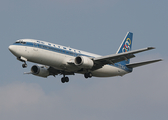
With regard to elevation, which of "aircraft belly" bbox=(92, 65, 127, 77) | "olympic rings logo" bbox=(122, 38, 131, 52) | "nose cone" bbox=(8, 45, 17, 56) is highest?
"olympic rings logo" bbox=(122, 38, 131, 52)

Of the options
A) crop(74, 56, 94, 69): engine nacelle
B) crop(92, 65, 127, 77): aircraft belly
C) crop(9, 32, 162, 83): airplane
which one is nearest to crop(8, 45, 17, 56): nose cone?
crop(9, 32, 162, 83): airplane

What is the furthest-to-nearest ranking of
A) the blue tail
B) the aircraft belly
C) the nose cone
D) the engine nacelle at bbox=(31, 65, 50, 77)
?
the blue tail
the engine nacelle at bbox=(31, 65, 50, 77)
the aircraft belly
the nose cone

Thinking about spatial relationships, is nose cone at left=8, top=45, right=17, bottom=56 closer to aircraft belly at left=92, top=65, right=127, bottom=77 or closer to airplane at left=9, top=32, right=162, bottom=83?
airplane at left=9, top=32, right=162, bottom=83

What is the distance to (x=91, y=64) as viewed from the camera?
47.8 meters

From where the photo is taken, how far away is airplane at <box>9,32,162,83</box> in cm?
4403

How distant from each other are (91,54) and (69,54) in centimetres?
518

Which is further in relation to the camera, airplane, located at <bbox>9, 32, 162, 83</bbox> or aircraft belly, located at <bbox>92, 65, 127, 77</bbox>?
aircraft belly, located at <bbox>92, 65, 127, 77</bbox>

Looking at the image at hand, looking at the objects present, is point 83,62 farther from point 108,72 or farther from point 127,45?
point 127,45

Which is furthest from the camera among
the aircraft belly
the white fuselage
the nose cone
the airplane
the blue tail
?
the blue tail

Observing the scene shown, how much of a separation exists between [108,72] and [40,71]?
10.9 m

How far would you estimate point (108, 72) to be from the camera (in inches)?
2092

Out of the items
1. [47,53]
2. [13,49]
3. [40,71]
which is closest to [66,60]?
[47,53]

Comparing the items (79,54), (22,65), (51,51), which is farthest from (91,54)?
(22,65)

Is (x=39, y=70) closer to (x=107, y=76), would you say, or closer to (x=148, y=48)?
(x=107, y=76)
